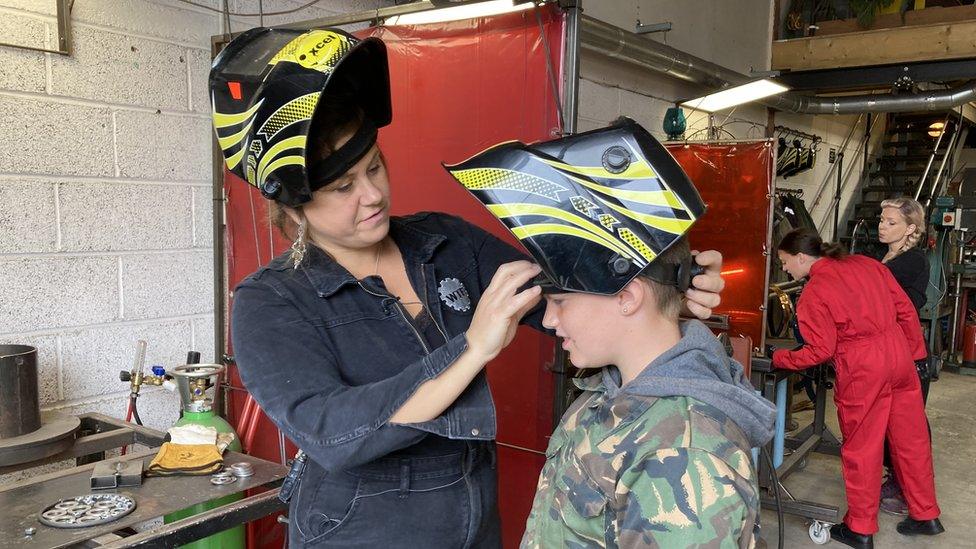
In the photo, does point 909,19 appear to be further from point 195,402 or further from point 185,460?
point 185,460

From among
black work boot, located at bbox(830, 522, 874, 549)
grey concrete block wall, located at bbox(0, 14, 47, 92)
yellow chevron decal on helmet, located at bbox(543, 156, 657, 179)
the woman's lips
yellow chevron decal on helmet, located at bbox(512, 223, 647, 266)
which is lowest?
black work boot, located at bbox(830, 522, 874, 549)

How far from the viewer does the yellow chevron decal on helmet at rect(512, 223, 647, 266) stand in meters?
1.05

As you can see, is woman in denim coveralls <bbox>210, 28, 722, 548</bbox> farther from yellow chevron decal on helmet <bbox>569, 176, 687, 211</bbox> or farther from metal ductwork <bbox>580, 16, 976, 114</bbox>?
metal ductwork <bbox>580, 16, 976, 114</bbox>

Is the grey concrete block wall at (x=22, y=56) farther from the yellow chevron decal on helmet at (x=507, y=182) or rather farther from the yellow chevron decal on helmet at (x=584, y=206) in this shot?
the yellow chevron decal on helmet at (x=584, y=206)

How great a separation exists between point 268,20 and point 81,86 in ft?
2.46

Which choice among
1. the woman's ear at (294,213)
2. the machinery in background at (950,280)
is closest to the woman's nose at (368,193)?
the woman's ear at (294,213)

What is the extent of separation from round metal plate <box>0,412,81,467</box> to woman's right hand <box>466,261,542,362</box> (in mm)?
1568

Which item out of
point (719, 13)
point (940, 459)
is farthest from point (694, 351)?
point (719, 13)

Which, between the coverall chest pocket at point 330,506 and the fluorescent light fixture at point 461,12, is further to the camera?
the fluorescent light fixture at point 461,12

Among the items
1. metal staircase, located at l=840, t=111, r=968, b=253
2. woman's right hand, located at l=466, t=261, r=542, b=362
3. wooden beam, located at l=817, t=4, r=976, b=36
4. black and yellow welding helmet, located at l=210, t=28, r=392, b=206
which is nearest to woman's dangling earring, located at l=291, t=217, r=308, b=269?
black and yellow welding helmet, located at l=210, t=28, r=392, b=206

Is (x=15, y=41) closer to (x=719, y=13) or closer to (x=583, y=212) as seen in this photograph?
(x=583, y=212)

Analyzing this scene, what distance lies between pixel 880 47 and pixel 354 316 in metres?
6.65

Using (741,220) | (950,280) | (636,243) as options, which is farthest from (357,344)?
(950,280)

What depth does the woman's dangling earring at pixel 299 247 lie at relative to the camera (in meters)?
1.31
